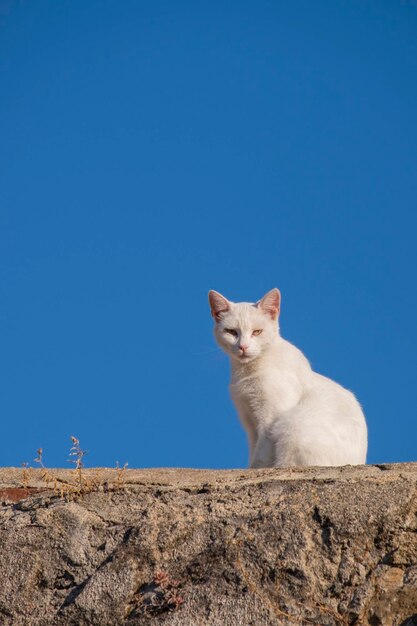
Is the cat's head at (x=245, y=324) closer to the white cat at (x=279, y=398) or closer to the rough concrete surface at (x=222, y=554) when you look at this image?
the white cat at (x=279, y=398)

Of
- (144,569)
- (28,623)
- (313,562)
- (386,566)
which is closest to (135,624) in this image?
(144,569)

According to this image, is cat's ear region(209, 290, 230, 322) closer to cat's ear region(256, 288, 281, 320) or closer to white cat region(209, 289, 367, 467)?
white cat region(209, 289, 367, 467)

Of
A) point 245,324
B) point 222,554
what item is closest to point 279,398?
point 245,324

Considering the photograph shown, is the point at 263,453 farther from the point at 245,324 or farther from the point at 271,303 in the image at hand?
the point at 271,303

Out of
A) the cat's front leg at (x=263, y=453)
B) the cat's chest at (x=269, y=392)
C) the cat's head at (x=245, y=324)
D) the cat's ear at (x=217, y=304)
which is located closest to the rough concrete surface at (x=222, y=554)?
the cat's front leg at (x=263, y=453)

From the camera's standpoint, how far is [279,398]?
815 centimetres

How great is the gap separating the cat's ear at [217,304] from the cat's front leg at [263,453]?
1496 mm

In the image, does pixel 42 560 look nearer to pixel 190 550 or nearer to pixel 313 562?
pixel 190 550

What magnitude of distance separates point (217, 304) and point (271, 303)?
0.57 m

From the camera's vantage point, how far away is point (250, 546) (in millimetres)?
4957

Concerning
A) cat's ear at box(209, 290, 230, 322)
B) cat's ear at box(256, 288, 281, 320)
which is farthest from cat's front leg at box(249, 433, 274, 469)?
cat's ear at box(209, 290, 230, 322)

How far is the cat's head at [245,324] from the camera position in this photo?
8555 mm

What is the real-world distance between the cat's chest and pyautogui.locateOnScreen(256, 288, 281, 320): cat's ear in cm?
72

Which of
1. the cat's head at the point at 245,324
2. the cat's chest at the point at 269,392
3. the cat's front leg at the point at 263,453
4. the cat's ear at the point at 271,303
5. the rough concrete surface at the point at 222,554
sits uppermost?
the cat's ear at the point at 271,303
